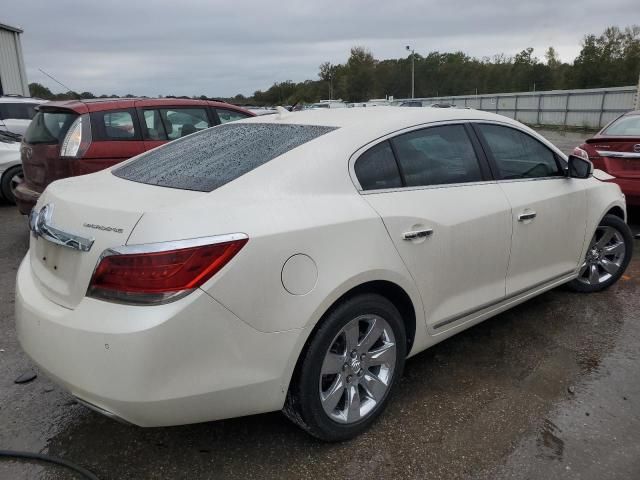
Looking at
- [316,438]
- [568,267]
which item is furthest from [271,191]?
[568,267]

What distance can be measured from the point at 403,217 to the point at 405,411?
104cm

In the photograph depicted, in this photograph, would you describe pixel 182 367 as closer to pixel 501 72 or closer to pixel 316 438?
pixel 316 438

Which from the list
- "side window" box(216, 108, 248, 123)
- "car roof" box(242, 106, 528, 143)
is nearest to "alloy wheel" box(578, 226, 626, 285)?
"car roof" box(242, 106, 528, 143)

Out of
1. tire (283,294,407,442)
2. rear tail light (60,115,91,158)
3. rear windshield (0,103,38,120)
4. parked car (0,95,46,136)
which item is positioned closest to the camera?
tire (283,294,407,442)

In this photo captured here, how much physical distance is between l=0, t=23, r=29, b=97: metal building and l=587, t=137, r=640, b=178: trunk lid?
22.6m

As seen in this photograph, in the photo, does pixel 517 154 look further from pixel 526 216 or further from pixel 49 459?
pixel 49 459

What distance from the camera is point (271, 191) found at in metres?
2.32

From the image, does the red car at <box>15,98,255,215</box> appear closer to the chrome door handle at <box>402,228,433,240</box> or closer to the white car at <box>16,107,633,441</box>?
the white car at <box>16,107,633,441</box>

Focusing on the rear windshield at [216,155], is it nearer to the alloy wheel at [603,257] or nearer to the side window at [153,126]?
the alloy wheel at [603,257]

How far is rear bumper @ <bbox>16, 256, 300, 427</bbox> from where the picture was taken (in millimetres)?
1969

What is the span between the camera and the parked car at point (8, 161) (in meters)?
8.23

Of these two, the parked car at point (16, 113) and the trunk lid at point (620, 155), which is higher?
the parked car at point (16, 113)

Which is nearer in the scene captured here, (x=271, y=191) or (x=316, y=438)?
(x=271, y=191)

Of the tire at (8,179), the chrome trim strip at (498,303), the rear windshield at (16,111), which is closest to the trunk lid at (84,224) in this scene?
the chrome trim strip at (498,303)
